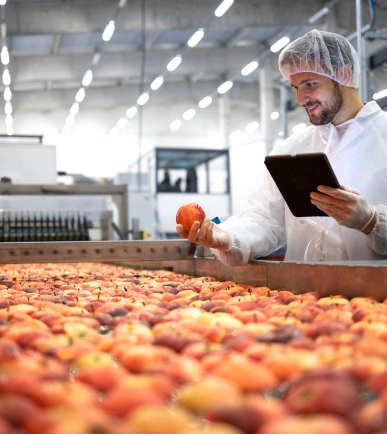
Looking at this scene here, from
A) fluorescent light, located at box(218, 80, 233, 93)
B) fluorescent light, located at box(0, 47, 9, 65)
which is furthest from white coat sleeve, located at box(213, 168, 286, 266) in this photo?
fluorescent light, located at box(218, 80, 233, 93)

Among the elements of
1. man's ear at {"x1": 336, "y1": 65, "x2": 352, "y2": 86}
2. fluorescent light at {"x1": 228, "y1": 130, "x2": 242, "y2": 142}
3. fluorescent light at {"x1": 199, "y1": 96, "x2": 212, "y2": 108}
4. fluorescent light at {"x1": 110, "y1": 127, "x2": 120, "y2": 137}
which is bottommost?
man's ear at {"x1": 336, "y1": 65, "x2": 352, "y2": 86}

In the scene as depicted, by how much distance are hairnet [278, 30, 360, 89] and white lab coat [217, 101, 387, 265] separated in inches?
9.2

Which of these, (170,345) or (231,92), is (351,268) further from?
(231,92)

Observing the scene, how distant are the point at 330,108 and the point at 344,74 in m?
0.20

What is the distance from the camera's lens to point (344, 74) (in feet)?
10.5

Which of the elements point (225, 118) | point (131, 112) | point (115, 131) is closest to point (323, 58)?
point (225, 118)

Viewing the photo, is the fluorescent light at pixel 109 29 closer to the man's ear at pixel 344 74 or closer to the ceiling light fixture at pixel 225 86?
the ceiling light fixture at pixel 225 86

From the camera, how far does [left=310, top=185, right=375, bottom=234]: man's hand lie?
8.11ft

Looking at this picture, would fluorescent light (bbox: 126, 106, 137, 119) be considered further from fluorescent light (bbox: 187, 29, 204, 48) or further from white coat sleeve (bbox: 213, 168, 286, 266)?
white coat sleeve (bbox: 213, 168, 286, 266)

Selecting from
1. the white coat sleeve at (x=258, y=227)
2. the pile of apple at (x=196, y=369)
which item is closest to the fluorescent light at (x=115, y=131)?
→ the white coat sleeve at (x=258, y=227)

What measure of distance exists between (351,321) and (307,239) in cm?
187

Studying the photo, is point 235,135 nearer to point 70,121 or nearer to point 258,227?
point 70,121

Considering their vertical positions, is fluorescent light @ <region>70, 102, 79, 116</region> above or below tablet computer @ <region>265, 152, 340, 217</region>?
above

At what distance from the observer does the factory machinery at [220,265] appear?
205cm
